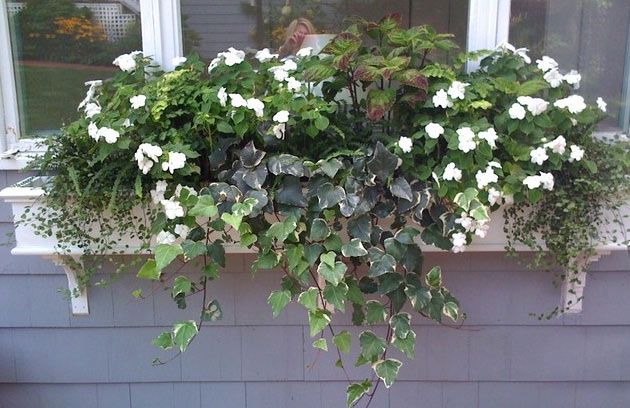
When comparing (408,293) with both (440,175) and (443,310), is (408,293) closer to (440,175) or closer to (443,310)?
(443,310)

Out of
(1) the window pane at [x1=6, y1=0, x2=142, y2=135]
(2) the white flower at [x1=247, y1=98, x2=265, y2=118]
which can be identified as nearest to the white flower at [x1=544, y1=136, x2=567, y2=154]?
(2) the white flower at [x1=247, y1=98, x2=265, y2=118]

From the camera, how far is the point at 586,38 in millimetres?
1960

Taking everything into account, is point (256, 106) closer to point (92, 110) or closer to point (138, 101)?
point (138, 101)

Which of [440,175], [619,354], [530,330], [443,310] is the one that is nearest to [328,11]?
[440,175]

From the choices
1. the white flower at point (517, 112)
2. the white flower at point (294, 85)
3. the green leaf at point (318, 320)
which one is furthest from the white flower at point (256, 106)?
the white flower at point (517, 112)

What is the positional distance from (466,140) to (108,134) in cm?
94

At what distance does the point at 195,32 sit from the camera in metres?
2.00

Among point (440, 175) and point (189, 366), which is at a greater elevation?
Result: point (440, 175)

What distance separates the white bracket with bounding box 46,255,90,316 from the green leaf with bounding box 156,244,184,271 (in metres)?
0.42

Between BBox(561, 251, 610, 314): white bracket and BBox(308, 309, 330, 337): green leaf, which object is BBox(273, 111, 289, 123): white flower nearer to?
BBox(308, 309, 330, 337): green leaf

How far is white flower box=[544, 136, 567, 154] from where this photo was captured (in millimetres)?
1591

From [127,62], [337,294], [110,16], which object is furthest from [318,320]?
[110,16]

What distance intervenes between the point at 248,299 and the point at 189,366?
1.09ft

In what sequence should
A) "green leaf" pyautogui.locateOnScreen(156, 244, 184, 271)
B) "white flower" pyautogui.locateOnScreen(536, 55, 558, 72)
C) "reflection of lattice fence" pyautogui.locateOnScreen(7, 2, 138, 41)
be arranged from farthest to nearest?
"reflection of lattice fence" pyautogui.locateOnScreen(7, 2, 138, 41)
"white flower" pyautogui.locateOnScreen(536, 55, 558, 72)
"green leaf" pyautogui.locateOnScreen(156, 244, 184, 271)
